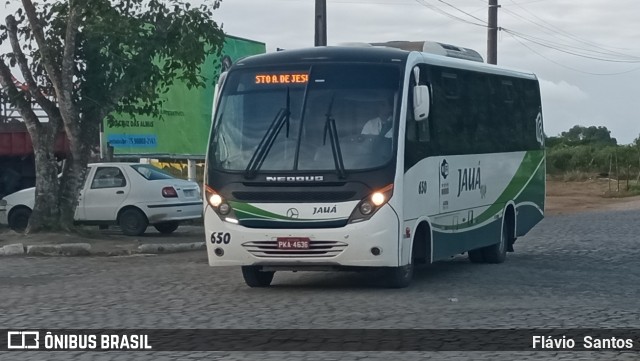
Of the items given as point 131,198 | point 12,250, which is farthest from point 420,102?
point 131,198

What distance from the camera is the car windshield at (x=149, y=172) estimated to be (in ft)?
81.9

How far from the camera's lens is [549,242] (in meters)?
24.3

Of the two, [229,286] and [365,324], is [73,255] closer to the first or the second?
[229,286]

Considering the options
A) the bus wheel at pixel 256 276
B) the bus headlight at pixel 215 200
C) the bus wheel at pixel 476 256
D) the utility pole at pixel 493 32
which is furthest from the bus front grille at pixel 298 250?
the utility pole at pixel 493 32

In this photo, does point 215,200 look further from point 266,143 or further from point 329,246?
point 329,246

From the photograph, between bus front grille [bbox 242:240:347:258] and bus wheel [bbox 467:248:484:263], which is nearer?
bus front grille [bbox 242:240:347:258]

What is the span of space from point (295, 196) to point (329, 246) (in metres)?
0.72

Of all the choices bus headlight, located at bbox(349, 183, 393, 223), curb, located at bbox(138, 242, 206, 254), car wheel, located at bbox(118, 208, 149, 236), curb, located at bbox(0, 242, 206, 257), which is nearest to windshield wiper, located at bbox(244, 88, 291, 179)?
bus headlight, located at bbox(349, 183, 393, 223)

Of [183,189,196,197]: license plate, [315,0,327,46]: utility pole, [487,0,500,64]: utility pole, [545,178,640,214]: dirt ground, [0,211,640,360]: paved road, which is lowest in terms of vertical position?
[0,211,640,360]: paved road

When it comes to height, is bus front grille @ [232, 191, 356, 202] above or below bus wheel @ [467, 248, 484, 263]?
above

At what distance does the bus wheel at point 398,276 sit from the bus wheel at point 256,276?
1.60 m

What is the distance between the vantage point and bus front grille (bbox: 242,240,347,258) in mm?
14281

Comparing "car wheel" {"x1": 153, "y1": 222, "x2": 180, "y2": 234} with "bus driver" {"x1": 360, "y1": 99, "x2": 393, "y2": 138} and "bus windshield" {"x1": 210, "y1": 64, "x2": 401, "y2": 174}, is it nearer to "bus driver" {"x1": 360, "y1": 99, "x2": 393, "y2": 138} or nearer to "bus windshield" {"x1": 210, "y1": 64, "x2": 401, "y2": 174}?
"bus windshield" {"x1": 210, "y1": 64, "x2": 401, "y2": 174}

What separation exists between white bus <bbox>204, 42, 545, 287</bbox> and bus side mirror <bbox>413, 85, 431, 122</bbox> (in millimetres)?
12
